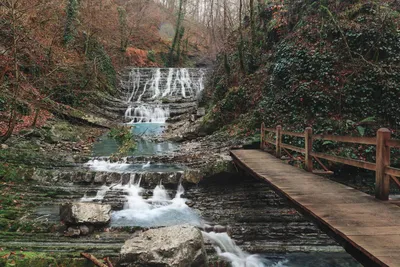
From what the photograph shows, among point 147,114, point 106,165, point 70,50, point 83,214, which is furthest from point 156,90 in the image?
point 83,214

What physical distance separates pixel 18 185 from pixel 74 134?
263 inches

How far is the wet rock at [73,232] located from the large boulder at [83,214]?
0.14 metres

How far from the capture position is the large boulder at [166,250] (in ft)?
14.6

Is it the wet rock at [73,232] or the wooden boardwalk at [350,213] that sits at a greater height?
the wooden boardwalk at [350,213]

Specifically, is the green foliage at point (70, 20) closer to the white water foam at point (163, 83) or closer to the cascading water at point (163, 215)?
the white water foam at point (163, 83)

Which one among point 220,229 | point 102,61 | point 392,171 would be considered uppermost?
point 102,61

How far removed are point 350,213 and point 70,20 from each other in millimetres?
22429

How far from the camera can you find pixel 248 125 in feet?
40.7

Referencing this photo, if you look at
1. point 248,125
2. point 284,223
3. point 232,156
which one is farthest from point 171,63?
point 284,223

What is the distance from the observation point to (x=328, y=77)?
11.1 m

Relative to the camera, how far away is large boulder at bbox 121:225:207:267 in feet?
14.6

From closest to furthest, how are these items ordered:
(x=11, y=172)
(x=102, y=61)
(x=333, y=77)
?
(x=11, y=172) < (x=333, y=77) < (x=102, y=61)

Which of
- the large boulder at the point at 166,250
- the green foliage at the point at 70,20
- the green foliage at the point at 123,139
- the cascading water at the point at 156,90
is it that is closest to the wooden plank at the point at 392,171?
the large boulder at the point at 166,250

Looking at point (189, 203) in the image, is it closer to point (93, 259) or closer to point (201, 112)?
point (93, 259)
